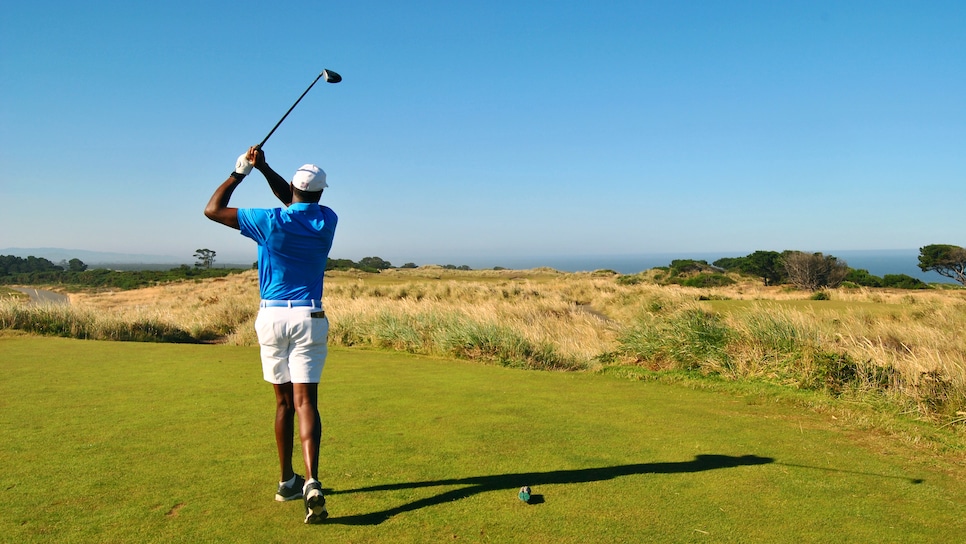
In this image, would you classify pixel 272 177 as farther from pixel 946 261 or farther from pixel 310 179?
pixel 946 261

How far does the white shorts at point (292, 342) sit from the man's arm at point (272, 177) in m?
0.88

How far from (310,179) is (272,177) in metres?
0.39

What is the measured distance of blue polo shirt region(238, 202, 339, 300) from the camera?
383 cm

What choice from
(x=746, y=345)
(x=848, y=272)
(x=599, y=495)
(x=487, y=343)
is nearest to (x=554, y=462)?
(x=599, y=495)

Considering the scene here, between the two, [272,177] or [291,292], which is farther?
[272,177]

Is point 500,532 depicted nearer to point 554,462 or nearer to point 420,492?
point 420,492

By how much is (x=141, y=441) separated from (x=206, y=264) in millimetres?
106799

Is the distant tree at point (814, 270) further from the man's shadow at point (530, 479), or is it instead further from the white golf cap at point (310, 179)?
the white golf cap at point (310, 179)

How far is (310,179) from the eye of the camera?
3.98 metres

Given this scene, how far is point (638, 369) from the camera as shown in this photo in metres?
10.7

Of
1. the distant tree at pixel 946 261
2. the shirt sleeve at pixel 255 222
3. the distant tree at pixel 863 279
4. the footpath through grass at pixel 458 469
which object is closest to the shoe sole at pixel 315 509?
the footpath through grass at pixel 458 469

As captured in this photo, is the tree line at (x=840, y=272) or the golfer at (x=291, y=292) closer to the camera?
the golfer at (x=291, y=292)

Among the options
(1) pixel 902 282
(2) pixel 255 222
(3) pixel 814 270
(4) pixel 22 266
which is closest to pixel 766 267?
(3) pixel 814 270

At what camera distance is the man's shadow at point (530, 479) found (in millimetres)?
3930
